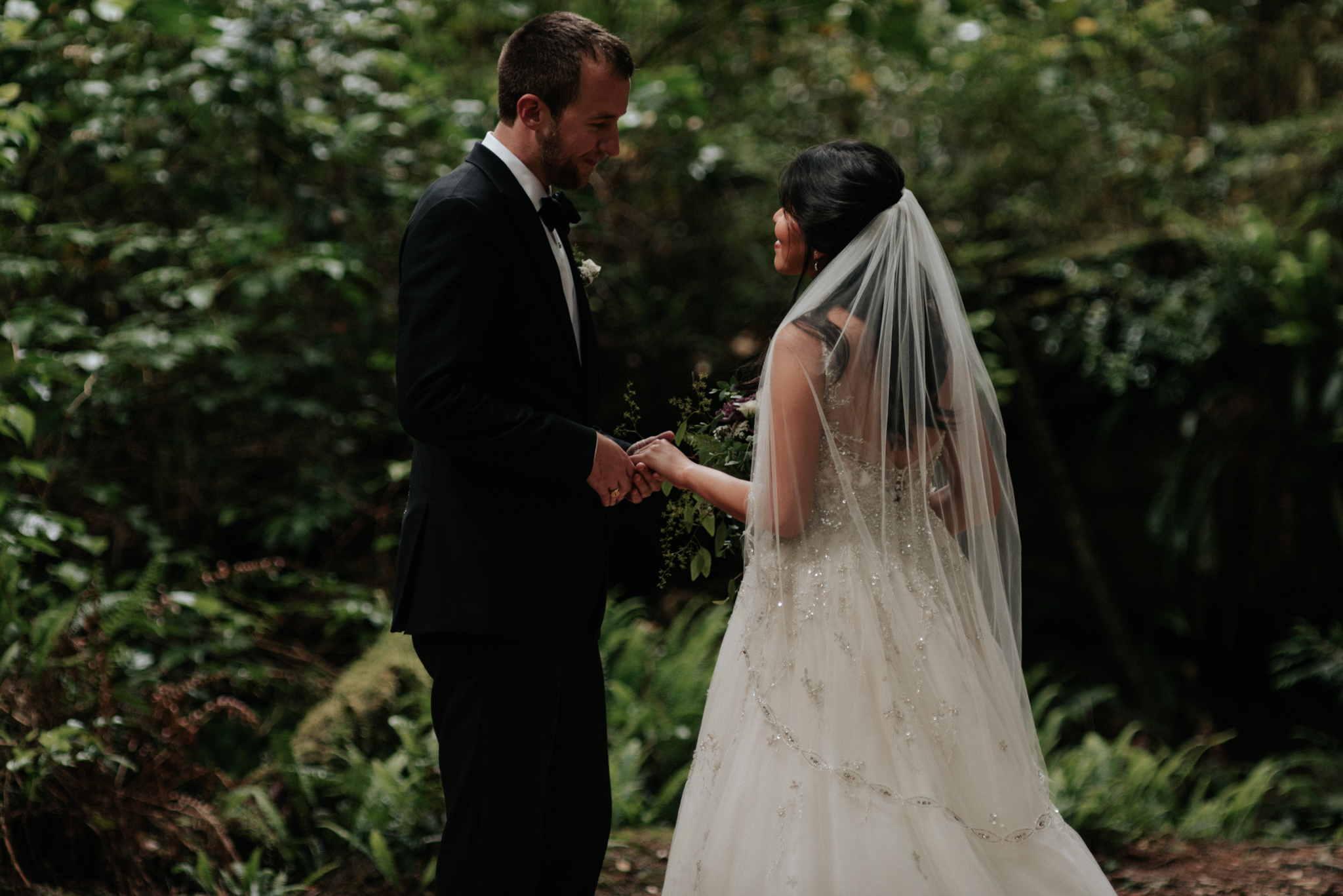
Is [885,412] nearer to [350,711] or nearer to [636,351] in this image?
[350,711]

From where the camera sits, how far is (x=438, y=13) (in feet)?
17.5

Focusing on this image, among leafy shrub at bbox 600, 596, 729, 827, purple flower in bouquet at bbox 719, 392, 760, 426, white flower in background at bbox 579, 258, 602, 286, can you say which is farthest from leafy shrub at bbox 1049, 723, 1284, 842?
white flower in background at bbox 579, 258, 602, 286

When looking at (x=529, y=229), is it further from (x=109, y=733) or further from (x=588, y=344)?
(x=109, y=733)

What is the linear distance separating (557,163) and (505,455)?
2.26 feet

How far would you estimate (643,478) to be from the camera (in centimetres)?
230

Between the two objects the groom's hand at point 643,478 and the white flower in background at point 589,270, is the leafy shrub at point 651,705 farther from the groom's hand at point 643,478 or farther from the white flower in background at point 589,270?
the white flower in background at point 589,270

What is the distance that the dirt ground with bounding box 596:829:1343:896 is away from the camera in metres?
3.37

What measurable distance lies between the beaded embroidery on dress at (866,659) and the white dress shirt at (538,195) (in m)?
0.49

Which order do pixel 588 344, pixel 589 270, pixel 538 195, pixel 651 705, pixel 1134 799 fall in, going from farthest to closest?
pixel 651 705 → pixel 1134 799 → pixel 589 270 → pixel 588 344 → pixel 538 195

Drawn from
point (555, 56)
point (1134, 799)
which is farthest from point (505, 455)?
point (1134, 799)

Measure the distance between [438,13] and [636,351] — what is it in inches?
85.1

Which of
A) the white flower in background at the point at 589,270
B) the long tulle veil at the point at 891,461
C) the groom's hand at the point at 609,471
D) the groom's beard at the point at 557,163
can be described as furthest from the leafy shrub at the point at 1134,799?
the groom's beard at the point at 557,163

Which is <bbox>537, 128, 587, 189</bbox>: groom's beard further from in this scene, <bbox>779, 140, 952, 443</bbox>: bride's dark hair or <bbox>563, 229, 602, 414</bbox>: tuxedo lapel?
<bbox>779, 140, 952, 443</bbox>: bride's dark hair

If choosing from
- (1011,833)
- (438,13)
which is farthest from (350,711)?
(438,13)
